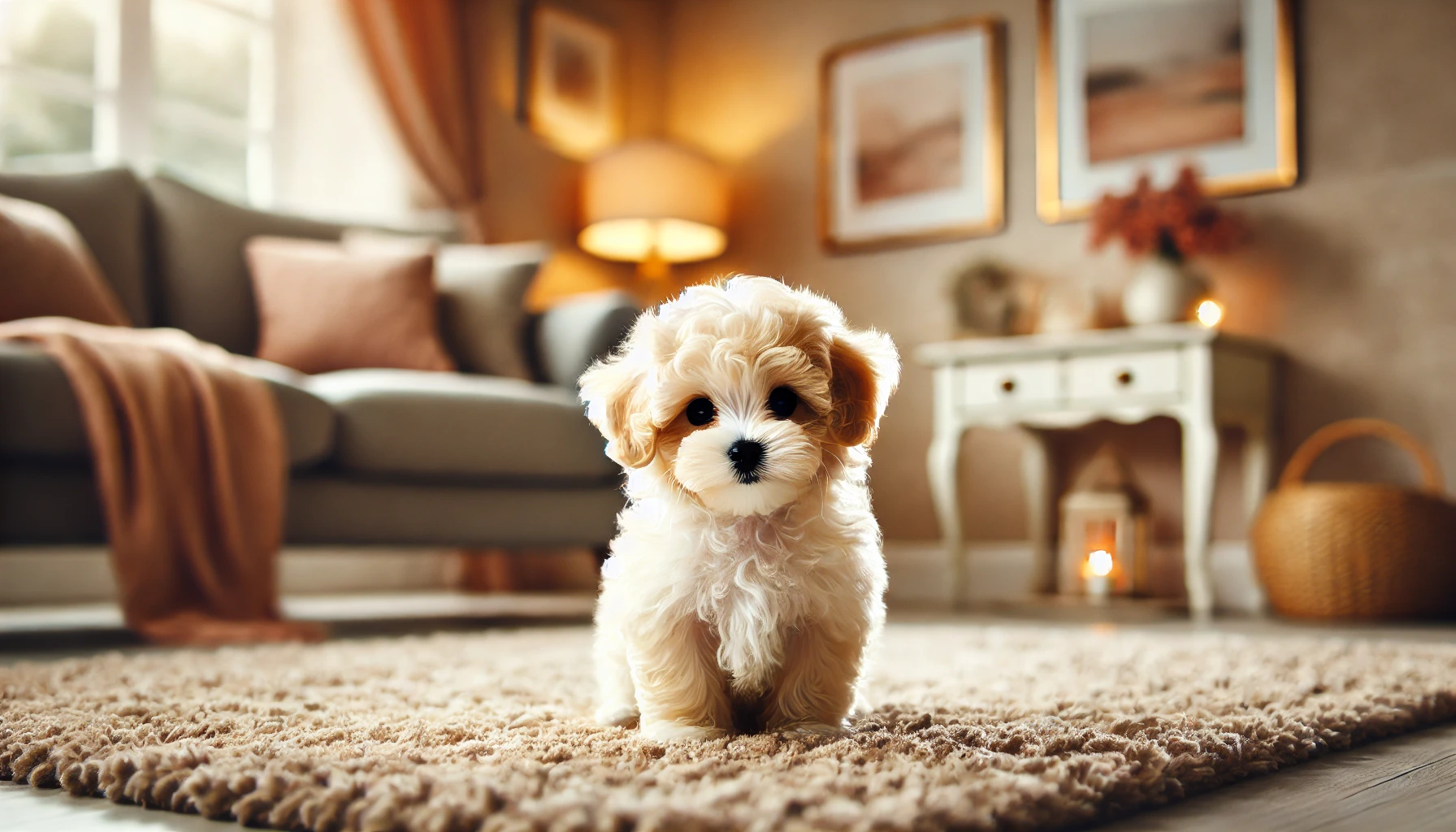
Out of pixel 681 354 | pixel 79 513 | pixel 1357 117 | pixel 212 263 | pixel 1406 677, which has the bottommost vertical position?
pixel 1406 677

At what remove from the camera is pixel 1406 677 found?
158 cm

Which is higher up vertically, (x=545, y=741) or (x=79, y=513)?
(x=79, y=513)

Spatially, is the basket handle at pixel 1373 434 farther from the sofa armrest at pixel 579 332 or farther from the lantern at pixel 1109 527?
the sofa armrest at pixel 579 332

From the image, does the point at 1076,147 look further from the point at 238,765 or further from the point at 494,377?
the point at 238,765

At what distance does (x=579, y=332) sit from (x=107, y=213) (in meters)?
1.18

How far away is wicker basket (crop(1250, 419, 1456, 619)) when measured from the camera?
2955 millimetres

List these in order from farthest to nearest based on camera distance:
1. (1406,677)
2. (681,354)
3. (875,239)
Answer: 1. (875,239)
2. (1406,677)
3. (681,354)

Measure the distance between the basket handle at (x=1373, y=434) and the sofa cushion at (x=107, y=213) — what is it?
3063 millimetres

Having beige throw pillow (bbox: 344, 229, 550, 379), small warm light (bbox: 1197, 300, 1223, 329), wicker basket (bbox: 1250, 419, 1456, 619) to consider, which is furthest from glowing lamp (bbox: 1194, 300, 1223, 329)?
beige throw pillow (bbox: 344, 229, 550, 379)

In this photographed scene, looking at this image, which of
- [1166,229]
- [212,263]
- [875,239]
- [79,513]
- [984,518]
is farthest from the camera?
[875,239]

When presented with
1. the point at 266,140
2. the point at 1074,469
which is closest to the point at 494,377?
the point at 266,140

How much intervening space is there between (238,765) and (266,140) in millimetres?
3588

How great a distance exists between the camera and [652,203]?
13.6 ft

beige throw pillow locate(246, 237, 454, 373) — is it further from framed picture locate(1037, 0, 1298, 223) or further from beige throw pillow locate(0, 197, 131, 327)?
framed picture locate(1037, 0, 1298, 223)
